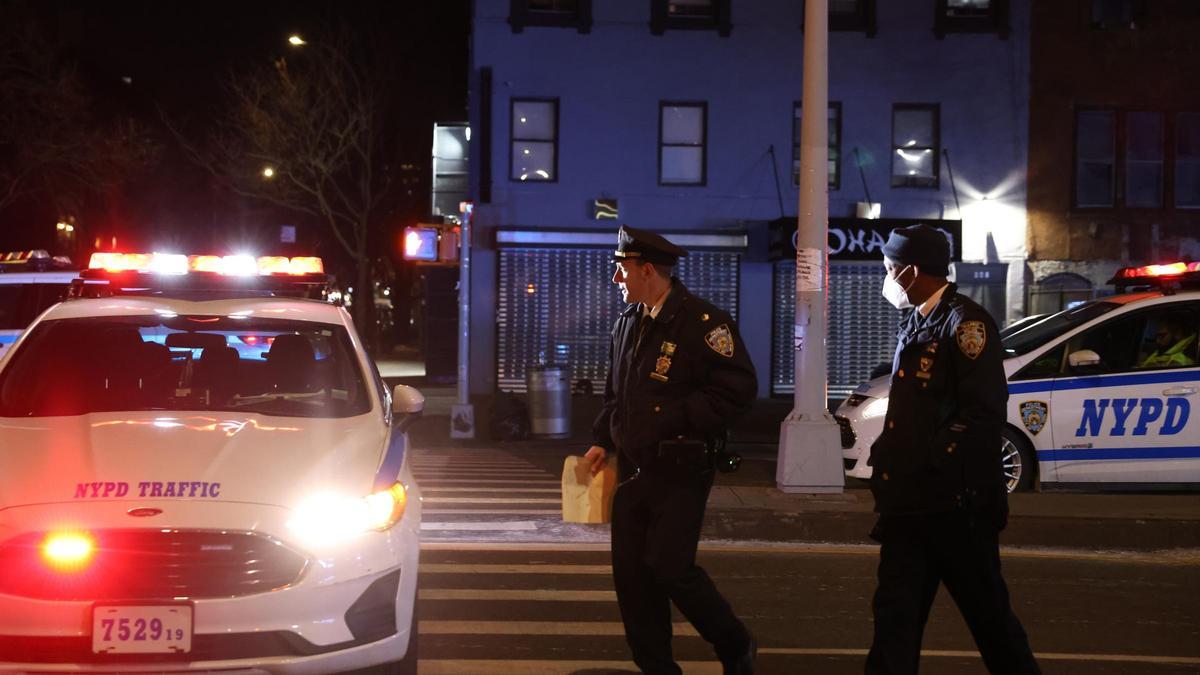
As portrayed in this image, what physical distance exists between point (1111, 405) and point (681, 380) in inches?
271

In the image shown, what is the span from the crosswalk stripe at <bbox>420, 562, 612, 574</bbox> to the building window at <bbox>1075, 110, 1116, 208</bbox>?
19.3 meters

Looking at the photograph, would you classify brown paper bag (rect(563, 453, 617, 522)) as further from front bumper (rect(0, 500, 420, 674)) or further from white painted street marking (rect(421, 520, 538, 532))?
white painted street marking (rect(421, 520, 538, 532))

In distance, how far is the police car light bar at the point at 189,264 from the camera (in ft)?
33.9

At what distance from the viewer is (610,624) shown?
695 centimetres

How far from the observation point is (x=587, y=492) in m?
5.86

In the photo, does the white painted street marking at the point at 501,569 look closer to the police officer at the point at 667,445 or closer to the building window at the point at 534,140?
the police officer at the point at 667,445

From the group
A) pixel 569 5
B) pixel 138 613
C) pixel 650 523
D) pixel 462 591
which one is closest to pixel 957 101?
pixel 569 5

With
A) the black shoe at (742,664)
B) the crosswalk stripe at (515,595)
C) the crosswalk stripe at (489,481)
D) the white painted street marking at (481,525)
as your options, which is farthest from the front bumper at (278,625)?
the crosswalk stripe at (489,481)

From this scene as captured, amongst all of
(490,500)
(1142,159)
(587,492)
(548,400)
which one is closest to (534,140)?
(548,400)

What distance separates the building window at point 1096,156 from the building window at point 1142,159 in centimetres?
31

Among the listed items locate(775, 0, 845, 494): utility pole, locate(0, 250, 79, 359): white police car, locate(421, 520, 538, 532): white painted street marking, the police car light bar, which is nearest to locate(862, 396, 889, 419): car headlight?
locate(775, 0, 845, 494): utility pole

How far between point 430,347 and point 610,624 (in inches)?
878

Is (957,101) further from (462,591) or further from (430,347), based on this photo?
(462,591)

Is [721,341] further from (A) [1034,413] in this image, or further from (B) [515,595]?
(A) [1034,413]
